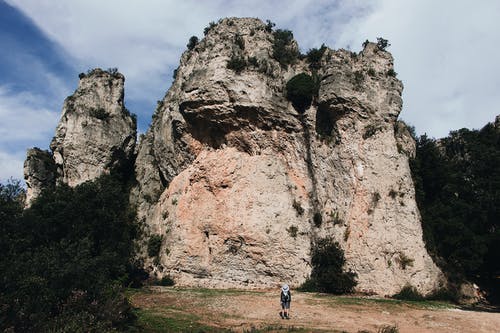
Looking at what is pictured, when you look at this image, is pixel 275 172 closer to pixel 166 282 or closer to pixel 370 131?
pixel 370 131

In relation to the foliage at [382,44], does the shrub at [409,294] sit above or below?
below

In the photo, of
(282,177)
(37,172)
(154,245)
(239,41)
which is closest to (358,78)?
(282,177)

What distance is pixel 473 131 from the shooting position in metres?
38.7

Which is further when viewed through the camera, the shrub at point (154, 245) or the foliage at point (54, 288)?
the shrub at point (154, 245)

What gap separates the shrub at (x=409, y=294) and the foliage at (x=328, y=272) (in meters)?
2.68

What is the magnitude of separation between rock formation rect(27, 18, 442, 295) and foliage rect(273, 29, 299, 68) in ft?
1.47

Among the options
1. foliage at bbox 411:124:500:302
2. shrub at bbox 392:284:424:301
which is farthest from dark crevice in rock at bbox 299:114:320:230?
foliage at bbox 411:124:500:302

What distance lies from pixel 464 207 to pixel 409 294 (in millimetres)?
11228

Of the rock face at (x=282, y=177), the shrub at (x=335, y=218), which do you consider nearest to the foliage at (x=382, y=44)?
the rock face at (x=282, y=177)

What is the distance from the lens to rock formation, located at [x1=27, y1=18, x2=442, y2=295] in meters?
26.1

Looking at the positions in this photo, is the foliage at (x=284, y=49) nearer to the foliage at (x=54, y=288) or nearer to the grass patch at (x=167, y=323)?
the foliage at (x=54, y=288)

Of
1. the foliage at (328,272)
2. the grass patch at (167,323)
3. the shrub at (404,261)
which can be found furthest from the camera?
the shrub at (404,261)

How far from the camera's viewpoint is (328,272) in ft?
81.2

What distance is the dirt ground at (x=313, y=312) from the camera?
1622cm
